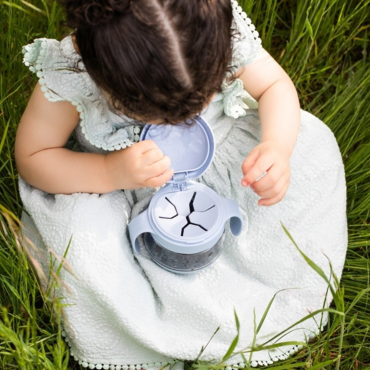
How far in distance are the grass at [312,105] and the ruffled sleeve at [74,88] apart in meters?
0.12

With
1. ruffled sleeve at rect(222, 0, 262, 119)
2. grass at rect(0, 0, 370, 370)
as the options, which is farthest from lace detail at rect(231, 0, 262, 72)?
grass at rect(0, 0, 370, 370)

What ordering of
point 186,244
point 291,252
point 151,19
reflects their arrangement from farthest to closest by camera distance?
point 291,252 → point 186,244 → point 151,19

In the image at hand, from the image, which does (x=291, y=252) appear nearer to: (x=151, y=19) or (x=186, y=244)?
(x=186, y=244)

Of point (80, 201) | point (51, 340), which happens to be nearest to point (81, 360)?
point (51, 340)

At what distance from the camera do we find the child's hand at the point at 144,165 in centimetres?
104

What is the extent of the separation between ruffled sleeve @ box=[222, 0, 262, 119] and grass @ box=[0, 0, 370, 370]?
13 centimetres

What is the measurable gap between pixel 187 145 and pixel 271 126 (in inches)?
7.4

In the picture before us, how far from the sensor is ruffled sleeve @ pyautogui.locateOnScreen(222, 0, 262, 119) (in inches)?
45.4

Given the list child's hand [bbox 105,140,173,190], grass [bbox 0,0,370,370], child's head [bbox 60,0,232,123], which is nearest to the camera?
child's head [bbox 60,0,232,123]

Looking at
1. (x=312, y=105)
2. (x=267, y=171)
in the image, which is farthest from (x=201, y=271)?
(x=312, y=105)

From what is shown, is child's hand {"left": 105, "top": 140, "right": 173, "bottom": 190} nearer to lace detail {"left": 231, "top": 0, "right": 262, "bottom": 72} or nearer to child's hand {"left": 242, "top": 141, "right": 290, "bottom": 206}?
child's hand {"left": 242, "top": 141, "right": 290, "bottom": 206}

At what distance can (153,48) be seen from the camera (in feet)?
2.57

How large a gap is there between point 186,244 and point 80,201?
0.24 meters

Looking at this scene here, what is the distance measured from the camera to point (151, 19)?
774 millimetres
